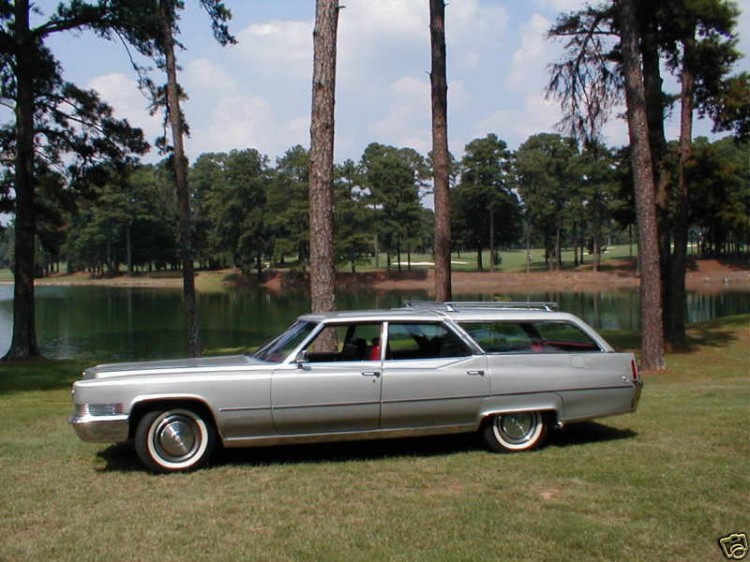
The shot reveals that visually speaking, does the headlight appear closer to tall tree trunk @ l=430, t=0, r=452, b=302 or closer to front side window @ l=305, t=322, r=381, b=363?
front side window @ l=305, t=322, r=381, b=363

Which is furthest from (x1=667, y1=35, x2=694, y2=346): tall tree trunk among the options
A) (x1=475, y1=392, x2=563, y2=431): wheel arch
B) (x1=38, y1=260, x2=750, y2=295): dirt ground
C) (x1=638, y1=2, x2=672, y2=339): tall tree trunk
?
(x1=38, y1=260, x2=750, y2=295): dirt ground

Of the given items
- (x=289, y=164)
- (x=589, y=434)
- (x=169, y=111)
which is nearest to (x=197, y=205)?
(x=289, y=164)

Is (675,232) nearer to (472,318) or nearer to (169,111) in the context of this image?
(169,111)

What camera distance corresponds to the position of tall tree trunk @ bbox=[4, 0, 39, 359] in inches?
907

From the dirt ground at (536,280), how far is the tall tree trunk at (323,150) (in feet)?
195

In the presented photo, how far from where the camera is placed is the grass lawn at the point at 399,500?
4.87 m

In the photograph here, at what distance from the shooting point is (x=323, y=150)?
484 inches

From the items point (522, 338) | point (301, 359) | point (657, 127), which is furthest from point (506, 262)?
point (301, 359)

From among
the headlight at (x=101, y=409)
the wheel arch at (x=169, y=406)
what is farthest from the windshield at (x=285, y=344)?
the headlight at (x=101, y=409)

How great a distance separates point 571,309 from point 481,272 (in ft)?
133

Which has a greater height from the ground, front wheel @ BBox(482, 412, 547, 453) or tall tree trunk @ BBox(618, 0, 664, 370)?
tall tree trunk @ BBox(618, 0, 664, 370)

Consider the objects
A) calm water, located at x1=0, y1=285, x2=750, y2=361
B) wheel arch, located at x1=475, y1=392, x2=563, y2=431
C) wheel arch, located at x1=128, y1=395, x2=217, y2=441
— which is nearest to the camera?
wheel arch, located at x1=128, y1=395, x2=217, y2=441

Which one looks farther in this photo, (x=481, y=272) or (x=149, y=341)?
(x=481, y=272)

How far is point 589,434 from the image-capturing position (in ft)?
27.1
